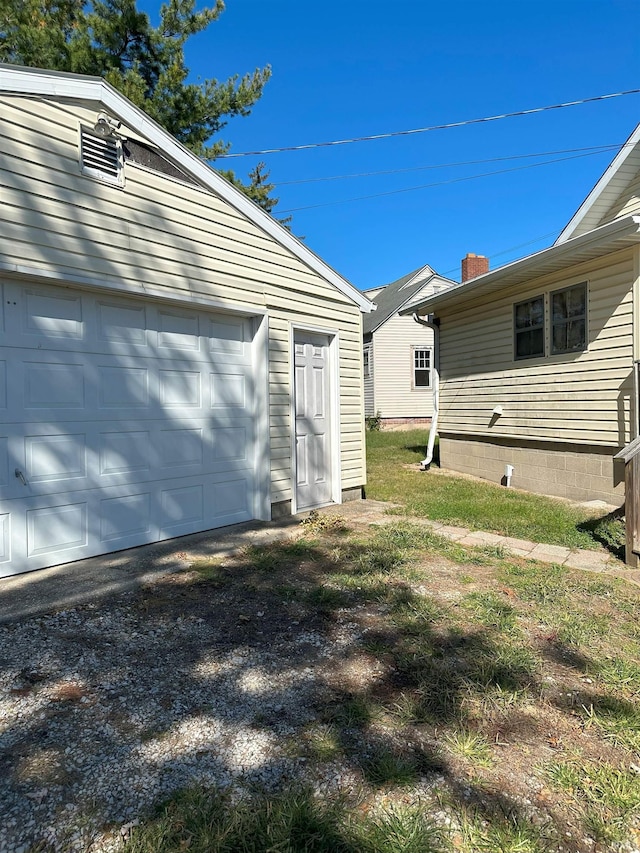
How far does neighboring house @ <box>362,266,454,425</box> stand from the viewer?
64.1 feet

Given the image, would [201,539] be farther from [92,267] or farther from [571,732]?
[571,732]

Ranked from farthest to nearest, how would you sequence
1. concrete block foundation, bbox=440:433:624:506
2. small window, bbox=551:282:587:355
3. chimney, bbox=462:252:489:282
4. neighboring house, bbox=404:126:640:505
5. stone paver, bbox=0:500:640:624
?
chimney, bbox=462:252:489:282 → small window, bbox=551:282:587:355 → concrete block foundation, bbox=440:433:624:506 → neighboring house, bbox=404:126:640:505 → stone paver, bbox=0:500:640:624

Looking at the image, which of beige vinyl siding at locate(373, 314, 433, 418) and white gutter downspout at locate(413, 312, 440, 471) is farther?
beige vinyl siding at locate(373, 314, 433, 418)

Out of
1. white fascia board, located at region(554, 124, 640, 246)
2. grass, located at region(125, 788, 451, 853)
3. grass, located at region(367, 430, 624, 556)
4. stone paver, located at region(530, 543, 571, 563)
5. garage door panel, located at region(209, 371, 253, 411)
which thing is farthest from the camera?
white fascia board, located at region(554, 124, 640, 246)

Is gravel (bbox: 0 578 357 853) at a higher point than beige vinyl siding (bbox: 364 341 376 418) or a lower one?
lower

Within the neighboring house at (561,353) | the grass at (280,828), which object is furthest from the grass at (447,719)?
the neighboring house at (561,353)

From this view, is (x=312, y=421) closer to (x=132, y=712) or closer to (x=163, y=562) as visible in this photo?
(x=163, y=562)

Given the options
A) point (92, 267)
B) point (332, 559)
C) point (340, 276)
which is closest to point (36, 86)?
point (92, 267)

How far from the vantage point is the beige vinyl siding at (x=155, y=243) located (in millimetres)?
3756

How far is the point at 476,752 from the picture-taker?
6.48 feet

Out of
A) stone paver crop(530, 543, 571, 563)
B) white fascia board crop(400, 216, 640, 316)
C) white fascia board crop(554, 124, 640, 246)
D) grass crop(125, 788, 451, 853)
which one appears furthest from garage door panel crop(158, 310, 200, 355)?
white fascia board crop(554, 124, 640, 246)

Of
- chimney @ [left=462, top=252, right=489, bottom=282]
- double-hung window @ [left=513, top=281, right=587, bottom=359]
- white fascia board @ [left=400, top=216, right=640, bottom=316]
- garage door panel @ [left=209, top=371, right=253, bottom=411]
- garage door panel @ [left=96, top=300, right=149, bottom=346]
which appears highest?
chimney @ [left=462, top=252, right=489, bottom=282]

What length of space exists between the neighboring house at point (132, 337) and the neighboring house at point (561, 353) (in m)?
3.62

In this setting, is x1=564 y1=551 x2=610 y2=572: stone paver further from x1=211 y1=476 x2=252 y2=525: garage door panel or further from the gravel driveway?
x1=211 y1=476 x2=252 y2=525: garage door panel
